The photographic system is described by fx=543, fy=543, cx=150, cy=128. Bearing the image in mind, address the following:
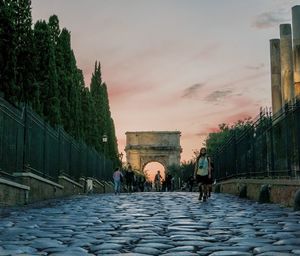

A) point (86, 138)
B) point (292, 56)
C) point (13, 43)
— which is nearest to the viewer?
point (13, 43)

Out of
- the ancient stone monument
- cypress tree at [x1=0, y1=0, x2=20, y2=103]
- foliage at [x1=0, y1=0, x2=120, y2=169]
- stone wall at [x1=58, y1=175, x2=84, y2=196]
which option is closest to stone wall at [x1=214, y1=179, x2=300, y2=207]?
stone wall at [x1=58, y1=175, x2=84, y2=196]

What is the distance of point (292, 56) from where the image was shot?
99.6ft

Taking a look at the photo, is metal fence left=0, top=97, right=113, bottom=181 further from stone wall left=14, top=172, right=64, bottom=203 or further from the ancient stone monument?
the ancient stone monument

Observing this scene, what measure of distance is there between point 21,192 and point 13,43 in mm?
7612

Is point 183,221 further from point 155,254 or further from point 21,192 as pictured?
point 21,192

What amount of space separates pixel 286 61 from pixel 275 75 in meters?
3.03

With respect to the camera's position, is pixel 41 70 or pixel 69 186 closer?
pixel 69 186

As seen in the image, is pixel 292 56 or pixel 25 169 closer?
pixel 25 169

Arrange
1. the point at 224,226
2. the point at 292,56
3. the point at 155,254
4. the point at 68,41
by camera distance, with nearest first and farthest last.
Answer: the point at 155,254 → the point at 224,226 → the point at 292,56 → the point at 68,41

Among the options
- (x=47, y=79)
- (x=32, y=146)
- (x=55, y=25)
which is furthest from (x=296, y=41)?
(x=32, y=146)

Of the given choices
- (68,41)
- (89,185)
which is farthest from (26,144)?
(68,41)

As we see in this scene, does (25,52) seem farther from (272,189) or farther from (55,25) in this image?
(272,189)

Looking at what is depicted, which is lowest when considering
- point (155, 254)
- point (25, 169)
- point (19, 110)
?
point (155, 254)

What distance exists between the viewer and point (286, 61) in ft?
101
